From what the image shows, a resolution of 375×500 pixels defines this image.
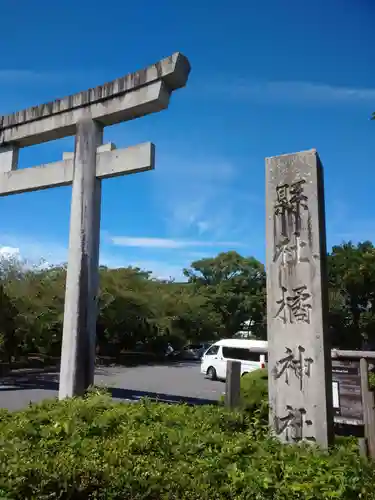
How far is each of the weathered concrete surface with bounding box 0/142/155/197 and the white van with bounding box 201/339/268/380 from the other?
30.8 feet

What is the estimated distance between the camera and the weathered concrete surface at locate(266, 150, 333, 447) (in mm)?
4480

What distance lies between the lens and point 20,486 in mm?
2461

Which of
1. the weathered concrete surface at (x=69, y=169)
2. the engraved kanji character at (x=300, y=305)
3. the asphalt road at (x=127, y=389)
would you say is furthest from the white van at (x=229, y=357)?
the engraved kanji character at (x=300, y=305)

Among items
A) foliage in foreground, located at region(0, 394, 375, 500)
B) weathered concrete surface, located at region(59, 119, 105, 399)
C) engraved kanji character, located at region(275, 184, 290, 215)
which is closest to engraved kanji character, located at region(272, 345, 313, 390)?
foliage in foreground, located at region(0, 394, 375, 500)

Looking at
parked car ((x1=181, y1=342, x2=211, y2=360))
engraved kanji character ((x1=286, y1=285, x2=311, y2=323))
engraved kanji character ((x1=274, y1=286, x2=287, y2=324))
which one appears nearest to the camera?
engraved kanji character ((x1=286, y1=285, x2=311, y2=323))

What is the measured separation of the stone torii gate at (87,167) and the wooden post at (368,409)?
427 centimetres

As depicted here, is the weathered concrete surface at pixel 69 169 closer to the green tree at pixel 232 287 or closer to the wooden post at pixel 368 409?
the wooden post at pixel 368 409

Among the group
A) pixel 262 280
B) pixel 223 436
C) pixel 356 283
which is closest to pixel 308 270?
pixel 223 436

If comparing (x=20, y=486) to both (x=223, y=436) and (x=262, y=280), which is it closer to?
(x=223, y=436)

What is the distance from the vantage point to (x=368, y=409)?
17.0ft

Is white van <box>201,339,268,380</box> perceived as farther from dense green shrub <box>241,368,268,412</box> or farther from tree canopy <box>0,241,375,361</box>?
dense green shrub <box>241,368,268,412</box>

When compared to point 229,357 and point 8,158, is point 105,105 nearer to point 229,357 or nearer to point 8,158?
point 8,158

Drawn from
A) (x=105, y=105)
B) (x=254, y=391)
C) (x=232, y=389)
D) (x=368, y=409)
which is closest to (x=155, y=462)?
(x=232, y=389)

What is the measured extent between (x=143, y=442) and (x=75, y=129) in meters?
6.57
